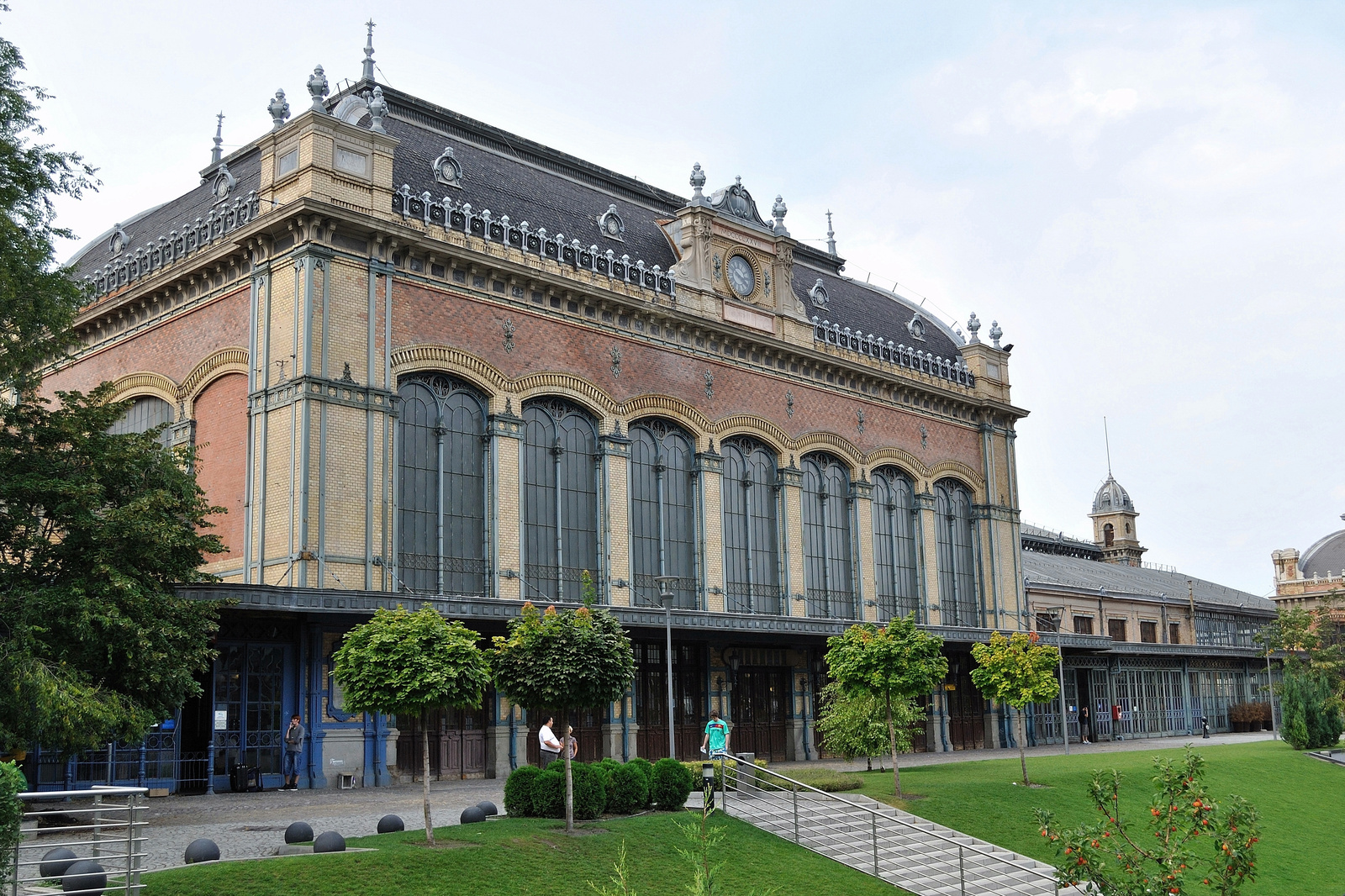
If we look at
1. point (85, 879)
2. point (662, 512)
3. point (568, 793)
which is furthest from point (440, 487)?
point (85, 879)

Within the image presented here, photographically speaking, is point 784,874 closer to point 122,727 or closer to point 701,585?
point 122,727

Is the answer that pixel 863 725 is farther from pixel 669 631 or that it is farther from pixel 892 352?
pixel 892 352

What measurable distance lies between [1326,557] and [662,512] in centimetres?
8163

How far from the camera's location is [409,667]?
18.0 meters

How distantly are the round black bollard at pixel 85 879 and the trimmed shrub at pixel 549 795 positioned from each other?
7.77 metres

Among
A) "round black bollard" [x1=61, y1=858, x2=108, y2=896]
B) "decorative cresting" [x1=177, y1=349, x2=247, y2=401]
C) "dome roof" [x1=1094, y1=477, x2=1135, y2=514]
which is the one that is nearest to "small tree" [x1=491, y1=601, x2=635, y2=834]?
"round black bollard" [x1=61, y1=858, x2=108, y2=896]

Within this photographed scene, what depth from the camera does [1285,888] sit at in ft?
81.7

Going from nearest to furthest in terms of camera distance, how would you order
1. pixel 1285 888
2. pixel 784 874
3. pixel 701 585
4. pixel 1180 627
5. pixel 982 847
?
pixel 784 874 → pixel 982 847 → pixel 1285 888 → pixel 701 585 → pixel 1180 627

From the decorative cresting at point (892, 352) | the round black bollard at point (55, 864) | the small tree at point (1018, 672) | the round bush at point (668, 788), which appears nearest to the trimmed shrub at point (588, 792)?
the round bush at point (668, 788)

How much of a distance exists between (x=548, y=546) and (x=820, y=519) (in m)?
11.6

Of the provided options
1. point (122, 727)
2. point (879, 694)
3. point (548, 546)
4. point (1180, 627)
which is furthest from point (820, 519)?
point (1180, 627)

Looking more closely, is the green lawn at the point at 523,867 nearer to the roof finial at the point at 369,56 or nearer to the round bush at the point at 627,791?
the round bush at the point at 627,791

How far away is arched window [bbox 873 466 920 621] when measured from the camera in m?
44.0

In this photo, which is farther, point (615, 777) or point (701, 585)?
point (701, 585)
